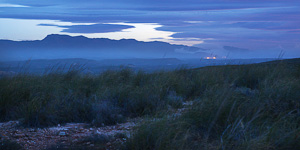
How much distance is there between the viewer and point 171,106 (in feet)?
22.8

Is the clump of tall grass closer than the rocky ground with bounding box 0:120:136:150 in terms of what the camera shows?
Yes

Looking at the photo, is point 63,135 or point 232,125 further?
point 63,135

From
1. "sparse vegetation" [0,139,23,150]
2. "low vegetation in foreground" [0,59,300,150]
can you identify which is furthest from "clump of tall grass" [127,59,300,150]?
"sparse vegetation" [0,139,23,150]

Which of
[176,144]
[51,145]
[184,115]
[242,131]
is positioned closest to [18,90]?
[51,145]

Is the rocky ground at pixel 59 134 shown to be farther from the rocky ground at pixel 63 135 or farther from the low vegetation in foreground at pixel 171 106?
the low vegetation in foreground at pixel 171 106

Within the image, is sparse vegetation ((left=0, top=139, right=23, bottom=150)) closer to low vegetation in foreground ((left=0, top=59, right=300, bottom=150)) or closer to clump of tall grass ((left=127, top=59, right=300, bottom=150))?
low vegetation in foreground ((left=0, top=59, right=300, bottom=150))

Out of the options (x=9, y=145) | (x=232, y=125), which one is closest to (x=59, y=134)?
(x=9, y=145)

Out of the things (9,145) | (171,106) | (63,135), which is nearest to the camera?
(9,145)

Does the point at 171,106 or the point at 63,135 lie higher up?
the point at 171,106

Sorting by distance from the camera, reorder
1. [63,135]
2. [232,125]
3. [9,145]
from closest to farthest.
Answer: [9,145] → [232,125] → [63,135]

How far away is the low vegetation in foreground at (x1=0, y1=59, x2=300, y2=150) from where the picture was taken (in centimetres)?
419

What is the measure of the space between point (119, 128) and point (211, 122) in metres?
1.89

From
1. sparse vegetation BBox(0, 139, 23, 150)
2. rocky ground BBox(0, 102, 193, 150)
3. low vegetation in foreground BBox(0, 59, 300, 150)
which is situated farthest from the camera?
rocky ground BBox(0, 102, 193, 150)

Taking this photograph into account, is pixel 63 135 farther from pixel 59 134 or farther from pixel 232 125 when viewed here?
pixel 232 125
